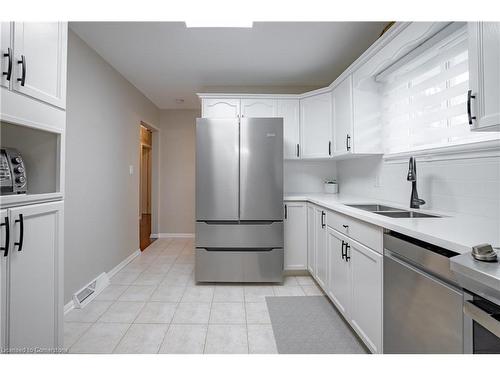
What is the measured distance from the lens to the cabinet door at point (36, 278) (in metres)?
1.03

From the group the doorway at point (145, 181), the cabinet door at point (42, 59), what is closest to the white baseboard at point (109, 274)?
the doorway at point (145, 181)

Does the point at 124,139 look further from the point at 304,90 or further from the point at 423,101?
the point at 423,101

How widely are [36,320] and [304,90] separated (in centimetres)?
362

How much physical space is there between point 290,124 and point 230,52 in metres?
1.09

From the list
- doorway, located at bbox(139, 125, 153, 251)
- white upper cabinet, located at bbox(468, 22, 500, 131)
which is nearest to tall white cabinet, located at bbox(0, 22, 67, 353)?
white upper cabinet, located at bbox(468, 22, 500, 131)

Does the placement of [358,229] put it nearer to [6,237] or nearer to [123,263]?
[6,237]

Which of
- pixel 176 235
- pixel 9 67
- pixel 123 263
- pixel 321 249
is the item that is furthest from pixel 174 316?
pixel 176 235

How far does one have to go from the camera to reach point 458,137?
1592 millimetres

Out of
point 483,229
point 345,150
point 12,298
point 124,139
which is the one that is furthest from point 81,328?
point 345,150

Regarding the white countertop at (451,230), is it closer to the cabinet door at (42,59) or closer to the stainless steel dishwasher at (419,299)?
the stainless steel dishwasher at (419,299)

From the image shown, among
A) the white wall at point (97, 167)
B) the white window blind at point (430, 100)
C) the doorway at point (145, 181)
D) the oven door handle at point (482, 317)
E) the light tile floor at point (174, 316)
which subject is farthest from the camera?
the doorway at point (145, 181)

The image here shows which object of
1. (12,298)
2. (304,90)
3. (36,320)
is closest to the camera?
(12,298)

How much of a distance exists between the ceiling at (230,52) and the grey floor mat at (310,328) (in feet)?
8.05

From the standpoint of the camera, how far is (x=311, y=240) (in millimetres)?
2680
